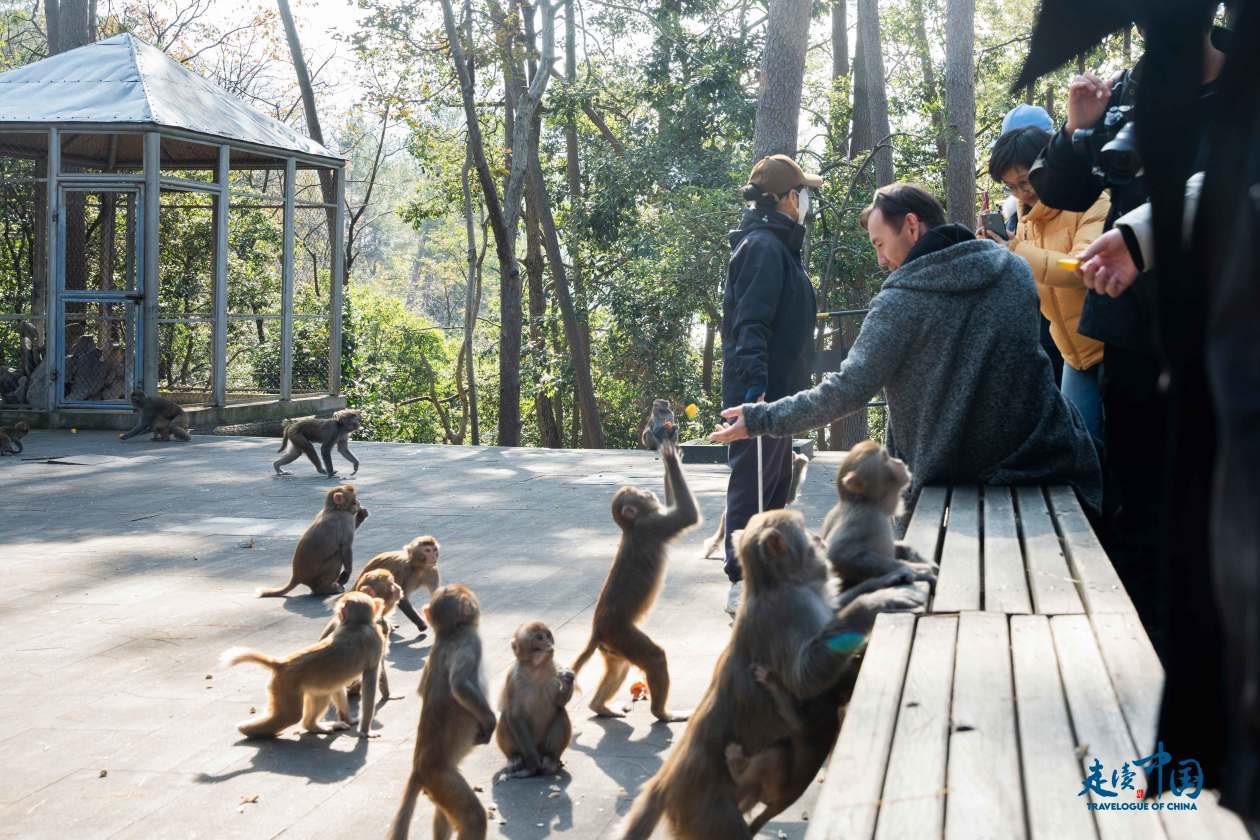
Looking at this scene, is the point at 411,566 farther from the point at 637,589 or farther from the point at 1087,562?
the point at 1087,562

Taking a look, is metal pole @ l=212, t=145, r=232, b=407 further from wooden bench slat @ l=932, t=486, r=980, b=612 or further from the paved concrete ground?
wooden bench slat @ l=932, t=486, r=980, b=612

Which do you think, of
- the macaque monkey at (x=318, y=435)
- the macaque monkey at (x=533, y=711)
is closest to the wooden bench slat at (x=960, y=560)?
the macaque monkey at (x=533, y=711)

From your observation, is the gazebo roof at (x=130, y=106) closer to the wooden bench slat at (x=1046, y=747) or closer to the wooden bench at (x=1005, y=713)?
the wooden bench at (x=1005, y=713)

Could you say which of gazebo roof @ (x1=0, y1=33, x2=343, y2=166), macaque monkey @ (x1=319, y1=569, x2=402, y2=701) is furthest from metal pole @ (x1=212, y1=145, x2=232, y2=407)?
macaque monkey @ (x1=319, y1=569, x2=402, y2=701)

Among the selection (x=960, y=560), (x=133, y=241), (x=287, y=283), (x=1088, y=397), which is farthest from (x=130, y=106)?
(x=960, y=560)

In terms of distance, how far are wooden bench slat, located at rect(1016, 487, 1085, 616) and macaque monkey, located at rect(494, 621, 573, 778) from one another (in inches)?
69.1

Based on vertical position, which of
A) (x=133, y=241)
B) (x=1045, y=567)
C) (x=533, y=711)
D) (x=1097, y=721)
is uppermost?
(x=133, y=241)

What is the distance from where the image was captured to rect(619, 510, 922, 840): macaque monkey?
341 centimetres

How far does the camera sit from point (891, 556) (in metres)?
4.09

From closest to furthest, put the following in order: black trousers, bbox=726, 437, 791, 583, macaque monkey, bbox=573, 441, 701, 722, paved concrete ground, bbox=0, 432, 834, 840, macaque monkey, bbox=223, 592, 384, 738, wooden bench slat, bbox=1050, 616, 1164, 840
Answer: wooden bench slat, bbox=1050, 616, 1164, 840 < paved concrete ground, bbox=0, 432, 834, 840 < macaque monkey, bbox=223, 592, 384, 738 < macaque monkey, bbox=573, 441, 701, 722 < black trousers, bbox=726, 437, 791, 583

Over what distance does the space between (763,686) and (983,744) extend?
43.6 inches

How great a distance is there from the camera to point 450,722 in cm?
436

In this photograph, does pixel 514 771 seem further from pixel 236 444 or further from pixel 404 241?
pixel 404 241

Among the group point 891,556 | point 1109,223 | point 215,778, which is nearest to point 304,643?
point 215,778
